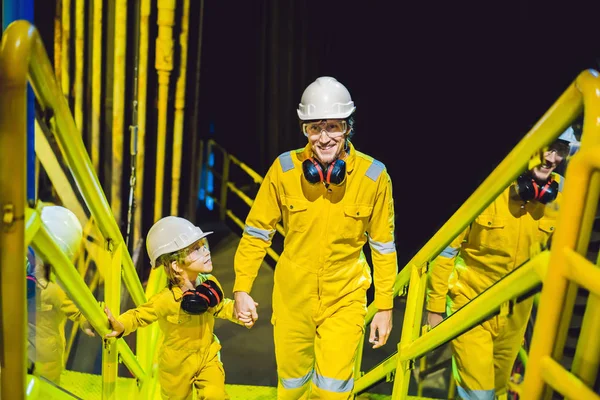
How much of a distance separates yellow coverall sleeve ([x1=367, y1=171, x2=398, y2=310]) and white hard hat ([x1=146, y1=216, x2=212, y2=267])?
0.75 meters

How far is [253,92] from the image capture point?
5.72 metres

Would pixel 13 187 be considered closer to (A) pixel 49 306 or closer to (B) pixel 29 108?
(B) pixel 29 108

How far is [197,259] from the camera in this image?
110 inches

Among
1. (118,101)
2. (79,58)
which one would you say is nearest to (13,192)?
(118,101)

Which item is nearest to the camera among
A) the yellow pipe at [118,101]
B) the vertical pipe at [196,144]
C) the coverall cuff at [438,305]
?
the coverall cuff at [438,305]

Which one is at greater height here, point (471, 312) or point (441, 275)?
point (471, 312)

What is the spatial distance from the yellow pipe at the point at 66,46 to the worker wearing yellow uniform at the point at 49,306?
7.94ft

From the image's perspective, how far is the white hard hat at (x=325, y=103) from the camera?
2.60 meters

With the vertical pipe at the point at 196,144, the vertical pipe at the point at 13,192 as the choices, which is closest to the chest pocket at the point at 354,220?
the vertical pipe at the point at 13,192

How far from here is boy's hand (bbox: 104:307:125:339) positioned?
250 centimetres

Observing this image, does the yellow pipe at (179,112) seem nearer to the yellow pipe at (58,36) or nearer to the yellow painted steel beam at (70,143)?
the yellow pipe at (58,36)

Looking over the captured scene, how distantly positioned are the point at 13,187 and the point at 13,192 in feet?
0.04

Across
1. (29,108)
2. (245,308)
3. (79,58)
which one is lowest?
(245,308)

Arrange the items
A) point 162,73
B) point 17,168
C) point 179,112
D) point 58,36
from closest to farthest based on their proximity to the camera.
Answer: point 17,168
point 58,36
point 162,73
point 179,112
